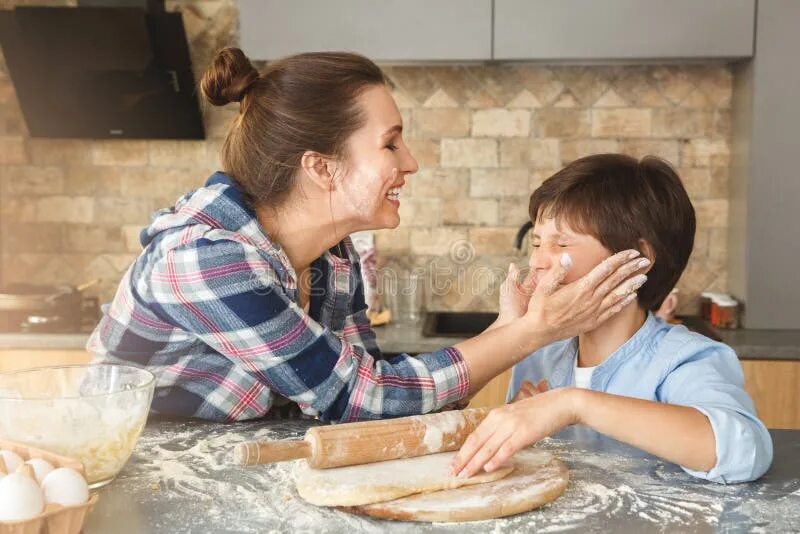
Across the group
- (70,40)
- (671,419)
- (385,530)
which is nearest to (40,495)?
(385,530)

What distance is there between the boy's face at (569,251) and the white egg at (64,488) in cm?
95

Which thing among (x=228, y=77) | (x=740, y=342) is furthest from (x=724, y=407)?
(x=740, y=342)

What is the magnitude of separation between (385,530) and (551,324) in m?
0.62

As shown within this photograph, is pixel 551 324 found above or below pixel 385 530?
above

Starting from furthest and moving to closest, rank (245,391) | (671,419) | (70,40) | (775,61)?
(70,40), (775,61), (245,391), (671,419)

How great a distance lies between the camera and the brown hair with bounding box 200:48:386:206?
1691mm

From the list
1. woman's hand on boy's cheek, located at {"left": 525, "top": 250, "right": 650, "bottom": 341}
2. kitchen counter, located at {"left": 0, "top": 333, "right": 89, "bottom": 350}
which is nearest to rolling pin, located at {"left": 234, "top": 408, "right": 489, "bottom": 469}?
woman's hand on boy's cheek, located at {"left": 525, "top": 250, "right": 650, "bottom": 341}

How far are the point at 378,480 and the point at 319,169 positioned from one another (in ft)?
2.44

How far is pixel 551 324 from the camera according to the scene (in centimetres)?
159

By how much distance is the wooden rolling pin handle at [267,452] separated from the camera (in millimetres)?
1132

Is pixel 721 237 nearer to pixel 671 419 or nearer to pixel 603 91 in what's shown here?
pixel 603 91

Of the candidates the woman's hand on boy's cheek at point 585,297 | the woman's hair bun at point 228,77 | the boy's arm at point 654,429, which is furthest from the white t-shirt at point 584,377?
the woman's hair bun at point 228,77

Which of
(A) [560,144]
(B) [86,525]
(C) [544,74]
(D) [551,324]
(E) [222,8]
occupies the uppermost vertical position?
(E) [222,8]

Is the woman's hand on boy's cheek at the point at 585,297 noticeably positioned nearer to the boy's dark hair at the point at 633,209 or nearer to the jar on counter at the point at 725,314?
the boy's dark hair at the point at 633,209
